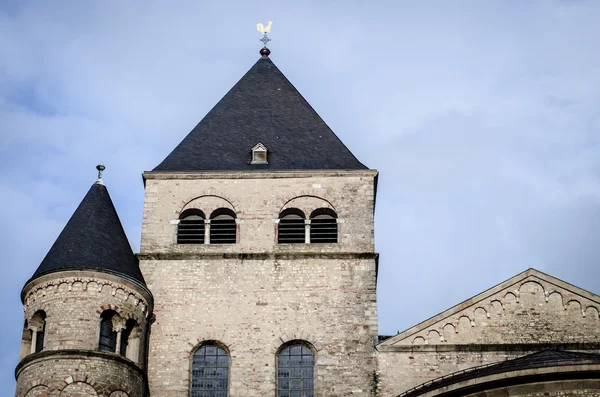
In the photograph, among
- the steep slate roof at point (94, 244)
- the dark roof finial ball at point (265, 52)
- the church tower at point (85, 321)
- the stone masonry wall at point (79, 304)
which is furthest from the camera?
the dark roof finial ball at point (265, 52)

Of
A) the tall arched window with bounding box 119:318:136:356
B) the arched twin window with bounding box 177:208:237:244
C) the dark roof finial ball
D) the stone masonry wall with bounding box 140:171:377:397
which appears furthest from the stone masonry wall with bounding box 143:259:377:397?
the dark roof finial ball

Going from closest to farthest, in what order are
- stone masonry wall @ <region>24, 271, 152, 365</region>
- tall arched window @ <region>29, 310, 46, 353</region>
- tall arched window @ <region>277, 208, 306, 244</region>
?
stone masonry wall @ <region>24, 271, 152, 365</region>, tall arched window @ <region>29, 310, 46, 353</region>, tall arched window @ <region>277, 208, 306, 244</region>

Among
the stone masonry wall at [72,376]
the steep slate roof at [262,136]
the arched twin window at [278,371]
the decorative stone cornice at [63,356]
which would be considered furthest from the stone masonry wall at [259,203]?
the stone masonry wall at [72,376]

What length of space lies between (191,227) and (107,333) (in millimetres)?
4874

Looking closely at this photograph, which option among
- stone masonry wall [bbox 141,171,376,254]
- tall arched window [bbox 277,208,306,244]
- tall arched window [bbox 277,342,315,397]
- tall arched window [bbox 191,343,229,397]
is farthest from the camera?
tall arched window [bbox 277,208,306,244]

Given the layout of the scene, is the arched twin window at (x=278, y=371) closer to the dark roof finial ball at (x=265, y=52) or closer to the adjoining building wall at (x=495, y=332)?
the adjoining building wall at (x=495, y=332)

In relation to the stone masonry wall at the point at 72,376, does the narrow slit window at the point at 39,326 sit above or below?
above

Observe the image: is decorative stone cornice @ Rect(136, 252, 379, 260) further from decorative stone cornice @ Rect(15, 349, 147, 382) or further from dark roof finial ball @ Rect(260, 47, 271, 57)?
dark roof finial ball @ Rect(260, 47, 271, 57)

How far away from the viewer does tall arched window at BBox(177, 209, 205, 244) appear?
111ft

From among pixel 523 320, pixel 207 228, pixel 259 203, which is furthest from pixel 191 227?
pixel 523 320

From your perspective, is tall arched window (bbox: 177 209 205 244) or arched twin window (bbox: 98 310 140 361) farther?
tall arched window (bbox: 177 209 205 244)

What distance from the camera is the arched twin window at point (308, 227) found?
1329 inches

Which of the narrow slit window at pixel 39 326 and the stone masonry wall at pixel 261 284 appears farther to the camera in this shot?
the stone masonry wall at pixel 261 284

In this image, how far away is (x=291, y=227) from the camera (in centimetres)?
3397
